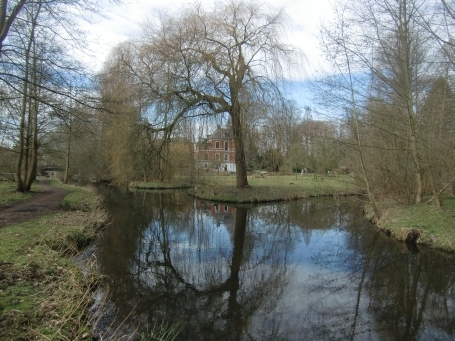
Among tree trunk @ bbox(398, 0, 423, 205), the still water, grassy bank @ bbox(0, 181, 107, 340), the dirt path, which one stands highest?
tree trunk @ bbox(398, 0, 423, 205)

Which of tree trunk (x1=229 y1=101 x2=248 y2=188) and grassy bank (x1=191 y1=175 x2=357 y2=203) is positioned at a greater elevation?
tree trunk (x1=229 y1=101 x2=248 y2=188)

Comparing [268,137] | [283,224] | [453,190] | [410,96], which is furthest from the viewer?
[268,137]

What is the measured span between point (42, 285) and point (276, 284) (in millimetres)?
3905

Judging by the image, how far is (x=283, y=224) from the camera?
12289 mm

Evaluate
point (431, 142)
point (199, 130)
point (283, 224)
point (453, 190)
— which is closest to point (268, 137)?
point (199, 130)

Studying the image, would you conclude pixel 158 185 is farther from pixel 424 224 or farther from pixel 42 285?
pixel 42 285

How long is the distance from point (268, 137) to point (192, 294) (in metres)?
10.1

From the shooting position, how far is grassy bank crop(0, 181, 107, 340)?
372 cm

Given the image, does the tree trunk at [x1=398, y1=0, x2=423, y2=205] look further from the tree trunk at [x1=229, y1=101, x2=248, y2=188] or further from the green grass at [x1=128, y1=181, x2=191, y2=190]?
the green grass at [x1=128, y1=181, x2=191, y2=190]

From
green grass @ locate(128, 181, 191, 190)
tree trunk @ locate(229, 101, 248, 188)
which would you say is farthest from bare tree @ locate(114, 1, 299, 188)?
green grass @ locate(128, 181, 191, 190)

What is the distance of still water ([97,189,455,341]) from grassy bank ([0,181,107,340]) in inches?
21.8

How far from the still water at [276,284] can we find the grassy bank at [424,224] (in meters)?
0.38

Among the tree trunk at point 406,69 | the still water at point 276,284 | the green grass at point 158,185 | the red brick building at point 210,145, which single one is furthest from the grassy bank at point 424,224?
the green grass at point 158,185

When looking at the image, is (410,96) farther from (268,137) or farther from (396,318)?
(396,318)
